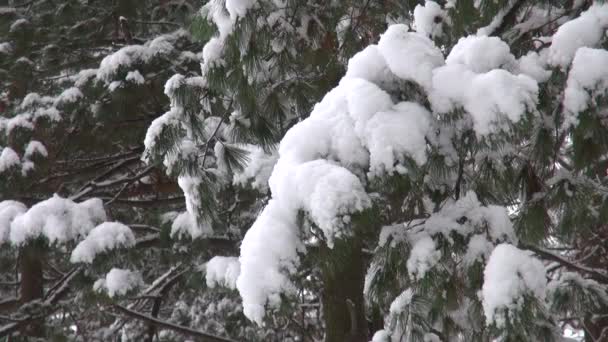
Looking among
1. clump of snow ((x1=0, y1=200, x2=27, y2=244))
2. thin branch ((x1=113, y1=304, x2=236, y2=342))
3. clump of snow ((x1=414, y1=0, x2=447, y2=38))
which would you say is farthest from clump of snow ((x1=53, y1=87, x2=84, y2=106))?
clump of snow ((x1=414, y1=0, x2=447, y2=38))

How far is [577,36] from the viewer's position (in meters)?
1.64

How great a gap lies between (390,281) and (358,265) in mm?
1761

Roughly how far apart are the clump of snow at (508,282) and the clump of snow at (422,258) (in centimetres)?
17

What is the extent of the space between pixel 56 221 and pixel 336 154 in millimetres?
2813

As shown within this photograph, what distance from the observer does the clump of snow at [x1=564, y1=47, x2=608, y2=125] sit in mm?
1452

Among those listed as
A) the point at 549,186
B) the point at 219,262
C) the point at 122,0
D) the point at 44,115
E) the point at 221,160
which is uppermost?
the point at 122,0

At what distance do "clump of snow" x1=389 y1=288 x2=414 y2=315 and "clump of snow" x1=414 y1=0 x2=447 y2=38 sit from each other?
1136mm

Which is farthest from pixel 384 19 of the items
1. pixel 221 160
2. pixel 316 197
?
pixel 316 197

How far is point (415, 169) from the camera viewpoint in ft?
4.80

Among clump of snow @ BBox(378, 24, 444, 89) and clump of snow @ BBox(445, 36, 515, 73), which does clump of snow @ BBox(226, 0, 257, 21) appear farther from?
clump of snow @ BBox(445, 36, 515, 73)

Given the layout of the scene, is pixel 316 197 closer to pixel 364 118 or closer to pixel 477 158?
pixel 364 118

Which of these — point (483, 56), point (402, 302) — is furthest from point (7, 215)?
point (483, 56)

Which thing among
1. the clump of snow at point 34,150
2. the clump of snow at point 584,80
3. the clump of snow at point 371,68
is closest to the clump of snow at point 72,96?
the clump of snow at point 34,150

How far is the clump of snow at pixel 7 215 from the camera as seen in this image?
3.84 meters
